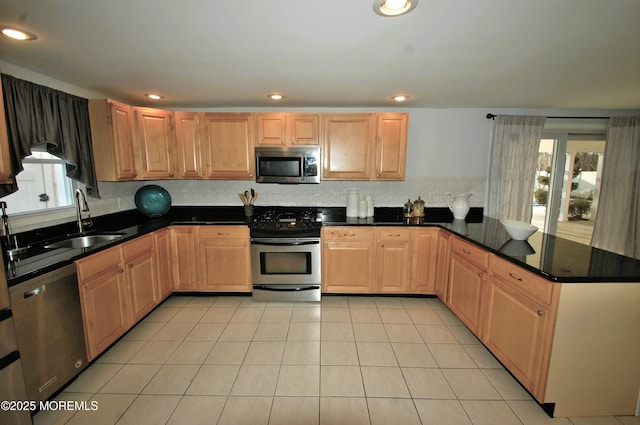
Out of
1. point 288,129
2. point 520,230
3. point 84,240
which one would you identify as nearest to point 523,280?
point 520,230

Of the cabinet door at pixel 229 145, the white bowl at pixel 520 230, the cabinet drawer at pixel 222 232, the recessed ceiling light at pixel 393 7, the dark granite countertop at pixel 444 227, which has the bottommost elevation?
the cabinet drawer at pixel 222 232

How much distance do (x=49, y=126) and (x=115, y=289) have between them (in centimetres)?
144

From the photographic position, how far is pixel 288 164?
3209mm

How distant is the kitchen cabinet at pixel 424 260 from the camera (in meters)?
3.08

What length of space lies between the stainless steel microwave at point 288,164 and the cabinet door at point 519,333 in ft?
6.76

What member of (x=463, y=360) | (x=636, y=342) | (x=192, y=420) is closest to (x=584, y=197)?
(x=636, y=342)

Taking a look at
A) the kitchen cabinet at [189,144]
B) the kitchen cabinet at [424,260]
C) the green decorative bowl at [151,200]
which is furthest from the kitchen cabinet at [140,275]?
the kitchen cabinet at [424,260]

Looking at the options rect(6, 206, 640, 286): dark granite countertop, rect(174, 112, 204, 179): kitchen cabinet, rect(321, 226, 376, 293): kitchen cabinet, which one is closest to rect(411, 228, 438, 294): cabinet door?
rect(6, 206, 640, 286): dark granite countertop

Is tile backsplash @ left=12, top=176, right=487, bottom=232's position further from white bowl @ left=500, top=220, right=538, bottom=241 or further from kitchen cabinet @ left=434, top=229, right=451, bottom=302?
white bowl @ left=500, top=220, right=538, bottom=241

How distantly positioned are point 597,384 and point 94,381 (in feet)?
10.6

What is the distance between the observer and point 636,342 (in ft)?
5.23

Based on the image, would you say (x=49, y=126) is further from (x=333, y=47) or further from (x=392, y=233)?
(x=392, y=233)

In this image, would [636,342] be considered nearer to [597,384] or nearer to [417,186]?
[597,384]

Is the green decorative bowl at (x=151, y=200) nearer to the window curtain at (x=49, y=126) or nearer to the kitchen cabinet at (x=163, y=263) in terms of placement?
the kitchen cabinet at (x=163, y=263)
